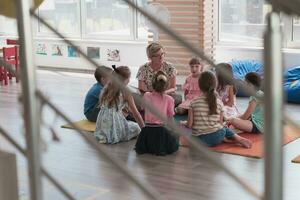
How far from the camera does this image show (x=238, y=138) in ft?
12.9

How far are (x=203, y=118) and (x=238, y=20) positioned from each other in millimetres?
3732

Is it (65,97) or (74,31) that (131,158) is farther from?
(74,31)

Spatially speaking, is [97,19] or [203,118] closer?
[203,118]

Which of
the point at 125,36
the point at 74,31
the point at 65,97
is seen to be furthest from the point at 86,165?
the point at 74,31

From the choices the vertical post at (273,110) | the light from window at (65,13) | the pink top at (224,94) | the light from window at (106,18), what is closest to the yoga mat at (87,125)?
the pink top at (224,94)

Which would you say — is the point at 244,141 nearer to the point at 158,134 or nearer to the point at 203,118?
the point at 203,118

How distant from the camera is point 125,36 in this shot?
26.2 ft

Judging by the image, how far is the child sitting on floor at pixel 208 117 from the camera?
380cm

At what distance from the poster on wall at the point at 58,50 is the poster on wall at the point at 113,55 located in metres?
0.82

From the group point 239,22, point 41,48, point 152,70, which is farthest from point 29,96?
point 41,48

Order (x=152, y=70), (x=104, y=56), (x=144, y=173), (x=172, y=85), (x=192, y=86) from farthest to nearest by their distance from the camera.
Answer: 1. (x=104, y=56)
2. (x=172, y=85)
3. (x=152, y=70)
4. (x=192, y=86)
5. (x=144, y=173)

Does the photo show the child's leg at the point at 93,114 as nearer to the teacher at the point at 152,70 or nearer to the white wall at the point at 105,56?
the teacher at the point at 152,70

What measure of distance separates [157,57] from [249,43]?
8.98 feet

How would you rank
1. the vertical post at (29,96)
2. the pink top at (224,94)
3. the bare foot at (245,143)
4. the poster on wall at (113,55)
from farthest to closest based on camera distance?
the poster on wall at (113,55) < the pink top at (224,94) < the bare foot at (245,143) < the vertical post at (29,96)
